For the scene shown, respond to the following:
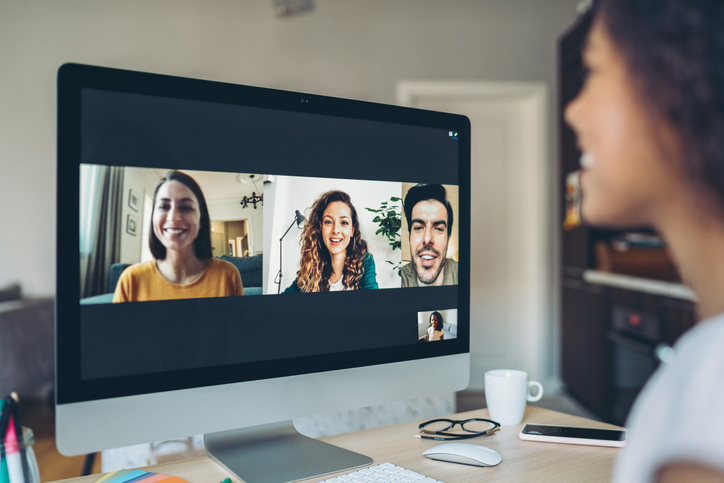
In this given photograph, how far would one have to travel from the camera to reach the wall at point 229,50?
3477 mm

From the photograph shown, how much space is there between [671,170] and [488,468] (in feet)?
1.83

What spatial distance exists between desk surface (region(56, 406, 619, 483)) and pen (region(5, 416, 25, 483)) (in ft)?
0.41

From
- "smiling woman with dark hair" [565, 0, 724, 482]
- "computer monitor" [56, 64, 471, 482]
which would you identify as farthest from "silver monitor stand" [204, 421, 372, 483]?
"smiling woman with dark hair" [565, 0, 724, 482]

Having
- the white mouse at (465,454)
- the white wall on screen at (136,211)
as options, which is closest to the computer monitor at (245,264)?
the white wall on screen at (136,211)

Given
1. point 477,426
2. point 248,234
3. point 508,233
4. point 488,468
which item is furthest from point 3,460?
point 508,233

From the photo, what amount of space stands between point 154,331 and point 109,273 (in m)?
0.09

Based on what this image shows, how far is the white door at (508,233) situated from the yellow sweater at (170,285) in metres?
3.19

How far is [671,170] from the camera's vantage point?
1.27 feet

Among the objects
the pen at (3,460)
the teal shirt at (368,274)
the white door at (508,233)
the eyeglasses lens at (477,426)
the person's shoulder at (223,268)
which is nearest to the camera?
the pen at (3,460)

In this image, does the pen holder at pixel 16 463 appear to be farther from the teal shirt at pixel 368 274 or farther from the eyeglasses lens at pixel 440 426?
the eyeglasses lens at pixel 440 426

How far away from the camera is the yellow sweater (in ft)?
2.26

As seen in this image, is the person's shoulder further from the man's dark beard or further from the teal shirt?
the man's dark beard

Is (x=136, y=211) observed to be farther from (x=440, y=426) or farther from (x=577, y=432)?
(x=577, y=432)

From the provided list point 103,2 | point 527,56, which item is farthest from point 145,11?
point 527,56
